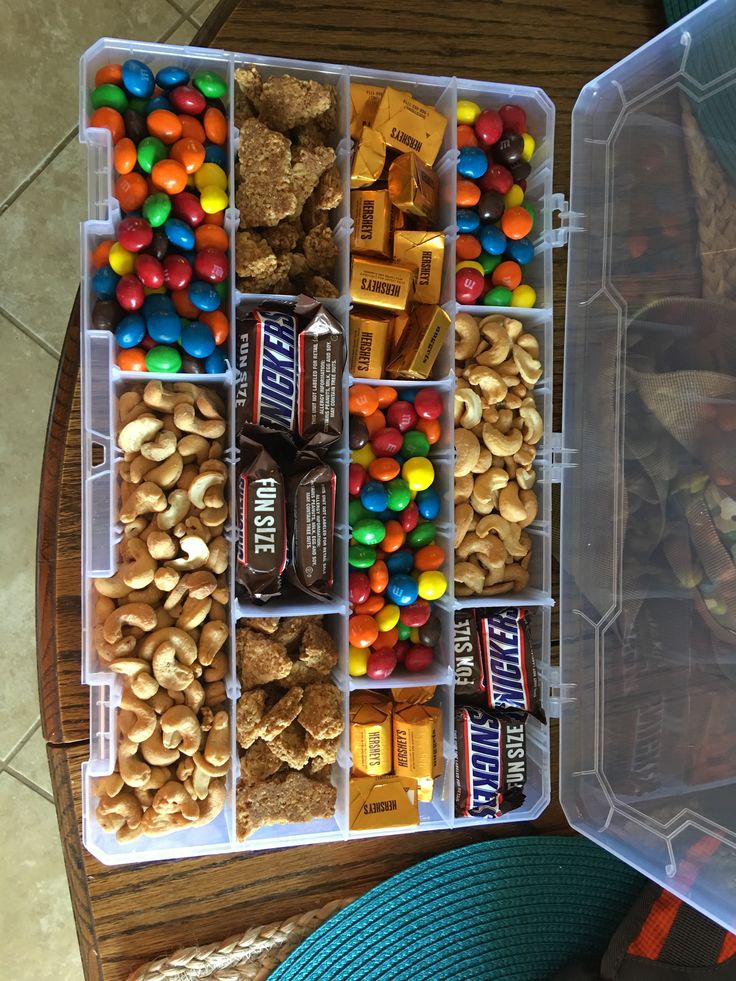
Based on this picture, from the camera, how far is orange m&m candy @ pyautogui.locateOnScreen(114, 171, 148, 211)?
837mm

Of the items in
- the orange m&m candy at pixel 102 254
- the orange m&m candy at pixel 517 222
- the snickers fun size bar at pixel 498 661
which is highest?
the orange m&m candy at pixel 517 222

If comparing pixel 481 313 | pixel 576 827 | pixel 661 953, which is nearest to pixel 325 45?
pixel 481 313

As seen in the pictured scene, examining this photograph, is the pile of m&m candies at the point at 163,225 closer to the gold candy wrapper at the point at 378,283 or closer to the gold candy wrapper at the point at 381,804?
the gold candy wrapper at the point at 378,283

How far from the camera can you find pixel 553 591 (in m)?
1.00

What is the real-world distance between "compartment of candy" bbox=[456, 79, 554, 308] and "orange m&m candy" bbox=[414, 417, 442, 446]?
0.15m

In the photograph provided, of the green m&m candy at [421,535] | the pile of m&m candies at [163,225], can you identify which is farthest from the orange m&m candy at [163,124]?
the green m&m candy at [421,535]

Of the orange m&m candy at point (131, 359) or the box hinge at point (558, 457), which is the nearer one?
the orange m&m candy at point (131, 359)

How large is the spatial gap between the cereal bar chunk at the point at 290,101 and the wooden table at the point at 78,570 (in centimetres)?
6

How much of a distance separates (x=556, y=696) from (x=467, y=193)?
637mm

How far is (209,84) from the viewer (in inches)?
33.4

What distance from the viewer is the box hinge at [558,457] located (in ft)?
3.09

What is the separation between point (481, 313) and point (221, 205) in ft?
1.11

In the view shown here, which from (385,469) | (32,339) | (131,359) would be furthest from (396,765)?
(32,339)

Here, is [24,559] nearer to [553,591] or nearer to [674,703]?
[553,591]
